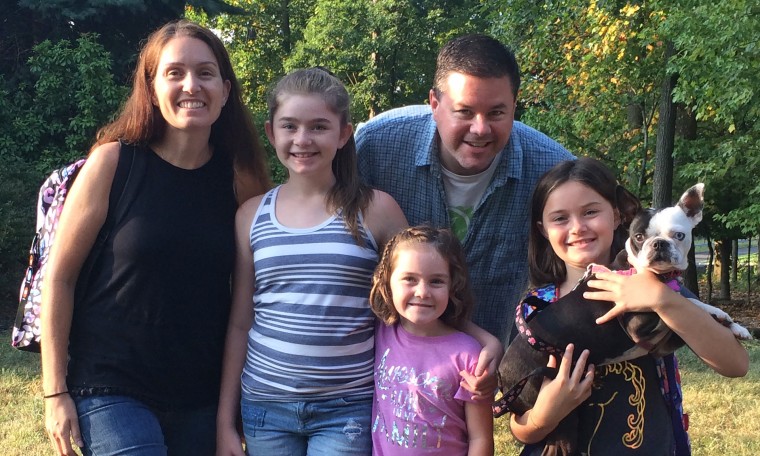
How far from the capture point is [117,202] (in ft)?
9.36

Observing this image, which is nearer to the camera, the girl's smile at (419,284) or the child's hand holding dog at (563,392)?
the child's hand holding dog at (563,392)

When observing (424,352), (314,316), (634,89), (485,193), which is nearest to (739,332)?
(424,352)

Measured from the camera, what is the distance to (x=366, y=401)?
2816 millimetres

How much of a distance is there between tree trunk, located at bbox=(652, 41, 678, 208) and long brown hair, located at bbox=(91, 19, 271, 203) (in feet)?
42.0

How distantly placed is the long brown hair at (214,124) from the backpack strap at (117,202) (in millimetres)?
140

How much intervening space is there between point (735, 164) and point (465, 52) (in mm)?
12275

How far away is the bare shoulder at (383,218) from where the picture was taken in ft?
9.64

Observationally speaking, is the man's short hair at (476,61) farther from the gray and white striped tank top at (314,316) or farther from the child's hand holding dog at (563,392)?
the child's hand holding dog at (563,392)

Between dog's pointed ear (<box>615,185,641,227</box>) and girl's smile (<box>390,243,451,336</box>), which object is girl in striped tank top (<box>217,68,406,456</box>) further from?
dog's pointed ear (<box>615,185,641,227</box>)

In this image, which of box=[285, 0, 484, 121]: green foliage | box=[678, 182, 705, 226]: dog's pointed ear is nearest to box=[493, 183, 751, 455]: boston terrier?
box=[678, 182, 705, 226]: dog's pointed ear

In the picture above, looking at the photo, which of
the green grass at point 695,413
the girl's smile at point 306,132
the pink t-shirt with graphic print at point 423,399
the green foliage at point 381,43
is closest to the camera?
the pink t-shirt with graphic print at point 423,399

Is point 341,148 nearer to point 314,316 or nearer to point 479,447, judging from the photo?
point 314,316

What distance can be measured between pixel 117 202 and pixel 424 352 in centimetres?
135

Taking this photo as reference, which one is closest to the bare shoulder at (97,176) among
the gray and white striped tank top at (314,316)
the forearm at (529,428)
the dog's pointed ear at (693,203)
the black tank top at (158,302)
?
the black tank top at (158,302)
